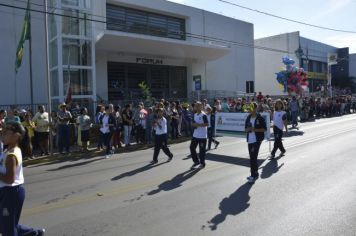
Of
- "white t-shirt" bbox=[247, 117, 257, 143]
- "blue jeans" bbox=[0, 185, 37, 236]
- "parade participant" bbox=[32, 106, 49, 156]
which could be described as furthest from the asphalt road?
"parade participant" bbox=[32, 106, 49, 156]

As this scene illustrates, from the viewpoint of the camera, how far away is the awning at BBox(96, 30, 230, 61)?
24.8 metres

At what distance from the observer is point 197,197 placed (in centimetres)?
734

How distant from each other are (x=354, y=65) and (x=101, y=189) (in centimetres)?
7418

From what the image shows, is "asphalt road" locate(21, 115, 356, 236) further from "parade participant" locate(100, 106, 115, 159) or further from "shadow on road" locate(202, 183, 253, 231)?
"parade participant" locate(100, 106, 115, 159)

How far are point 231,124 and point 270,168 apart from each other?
448cm

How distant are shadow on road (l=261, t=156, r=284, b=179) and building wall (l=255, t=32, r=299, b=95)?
41.0 m

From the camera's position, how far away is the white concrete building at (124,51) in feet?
70.0

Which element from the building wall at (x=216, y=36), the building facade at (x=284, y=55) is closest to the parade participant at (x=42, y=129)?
the building wall at (x=216, y=36)

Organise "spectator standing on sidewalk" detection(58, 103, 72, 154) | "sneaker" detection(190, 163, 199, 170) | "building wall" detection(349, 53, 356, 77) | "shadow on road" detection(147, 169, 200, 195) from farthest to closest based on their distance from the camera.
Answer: "building wall" detection(349, 53, 356, 77), "spectator standing on sidewalk" detection(58, 103, 72, 154), "sneaker" detection(190, 163, 199, 170), "shadow on road" detection(147, 169, 200, 195)

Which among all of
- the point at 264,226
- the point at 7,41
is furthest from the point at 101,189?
the point at 7,41

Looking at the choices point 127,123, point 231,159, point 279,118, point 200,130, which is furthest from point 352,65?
point 200,130

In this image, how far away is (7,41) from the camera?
2231 centimetres

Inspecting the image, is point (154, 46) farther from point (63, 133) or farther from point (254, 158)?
point (254, 158)

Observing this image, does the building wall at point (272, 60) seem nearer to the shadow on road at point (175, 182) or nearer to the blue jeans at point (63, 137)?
the blue jeans at point (63, 137)
